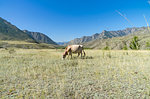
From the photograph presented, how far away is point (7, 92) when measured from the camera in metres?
4.34

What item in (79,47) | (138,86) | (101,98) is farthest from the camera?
(79,47)

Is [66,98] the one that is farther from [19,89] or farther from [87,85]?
[19,89]

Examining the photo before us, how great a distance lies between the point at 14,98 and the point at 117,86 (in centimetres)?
475

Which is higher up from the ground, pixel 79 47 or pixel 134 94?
pixel 79 47

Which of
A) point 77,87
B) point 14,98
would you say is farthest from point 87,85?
point 14,98

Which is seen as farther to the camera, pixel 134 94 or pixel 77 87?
pixel 77 87

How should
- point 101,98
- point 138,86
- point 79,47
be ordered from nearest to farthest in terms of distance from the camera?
point 101,98, point 138,86, point 79,47

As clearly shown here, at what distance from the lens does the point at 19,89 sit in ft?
15.1

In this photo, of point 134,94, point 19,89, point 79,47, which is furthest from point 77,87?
point 79,47

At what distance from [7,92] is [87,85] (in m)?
3.87

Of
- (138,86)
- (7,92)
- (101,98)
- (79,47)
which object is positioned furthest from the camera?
(79,47)

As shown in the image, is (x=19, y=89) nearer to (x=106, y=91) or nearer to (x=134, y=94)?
(x=106, y=91)

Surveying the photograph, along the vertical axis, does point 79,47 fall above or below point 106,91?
above

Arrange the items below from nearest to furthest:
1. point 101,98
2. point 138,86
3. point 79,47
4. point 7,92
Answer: point 101,98
point 7,92
point 138,86
point 79,47
